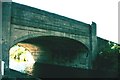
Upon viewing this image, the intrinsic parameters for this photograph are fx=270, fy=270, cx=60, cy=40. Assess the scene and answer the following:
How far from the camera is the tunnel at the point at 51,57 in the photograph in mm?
15923

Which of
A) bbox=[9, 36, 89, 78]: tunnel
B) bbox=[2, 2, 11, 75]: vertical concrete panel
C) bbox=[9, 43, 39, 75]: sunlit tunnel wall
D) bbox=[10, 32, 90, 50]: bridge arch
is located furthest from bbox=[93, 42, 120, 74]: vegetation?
bbox=[2, 2, 11, 75]: vertical concrete panel

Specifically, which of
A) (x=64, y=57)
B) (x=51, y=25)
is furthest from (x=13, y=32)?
(x=64, y=57)

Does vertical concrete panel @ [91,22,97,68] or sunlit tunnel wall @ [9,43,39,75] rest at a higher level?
vertical concrete panel @ [91,22,97,68]

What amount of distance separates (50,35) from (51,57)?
→ 5.86m

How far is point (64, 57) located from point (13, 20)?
305 inches

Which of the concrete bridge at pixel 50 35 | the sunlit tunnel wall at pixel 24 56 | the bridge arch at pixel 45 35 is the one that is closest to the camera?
the concrete bridge at pixel 50 35

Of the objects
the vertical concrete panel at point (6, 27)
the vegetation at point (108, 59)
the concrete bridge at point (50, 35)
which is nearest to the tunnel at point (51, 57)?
the concrete bridge at point (50, 35)

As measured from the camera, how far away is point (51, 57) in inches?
778

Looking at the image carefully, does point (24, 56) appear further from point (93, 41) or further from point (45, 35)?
point (45, 35)

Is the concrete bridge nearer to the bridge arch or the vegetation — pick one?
the bridge arch

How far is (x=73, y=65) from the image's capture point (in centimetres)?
1767

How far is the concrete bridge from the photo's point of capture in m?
11.4

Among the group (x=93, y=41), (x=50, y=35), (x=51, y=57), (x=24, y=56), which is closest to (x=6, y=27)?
(x=50, y=35)

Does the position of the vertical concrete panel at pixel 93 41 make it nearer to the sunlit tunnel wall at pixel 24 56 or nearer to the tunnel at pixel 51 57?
the tunnel at pixel 51 57
